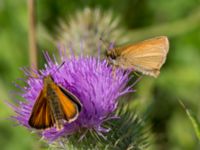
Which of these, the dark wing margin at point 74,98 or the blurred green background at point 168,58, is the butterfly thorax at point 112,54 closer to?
the dark wing margin at point 74,98

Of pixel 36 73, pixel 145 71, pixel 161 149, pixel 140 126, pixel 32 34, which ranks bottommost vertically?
pixel 161 149

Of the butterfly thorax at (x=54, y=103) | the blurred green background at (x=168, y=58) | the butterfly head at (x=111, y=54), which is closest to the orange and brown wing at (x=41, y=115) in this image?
the butterfly thorax at (x=54, y=103)

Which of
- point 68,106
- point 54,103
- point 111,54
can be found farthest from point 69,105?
point 111,54

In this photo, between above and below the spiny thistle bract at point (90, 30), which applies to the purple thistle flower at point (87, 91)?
below

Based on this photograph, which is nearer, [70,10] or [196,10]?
[196,10]

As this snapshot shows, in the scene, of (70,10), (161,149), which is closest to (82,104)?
(161,149)

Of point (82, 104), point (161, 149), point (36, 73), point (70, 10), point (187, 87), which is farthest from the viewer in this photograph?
point (70, 10)

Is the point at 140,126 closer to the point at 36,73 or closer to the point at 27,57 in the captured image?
the point at 36,73
